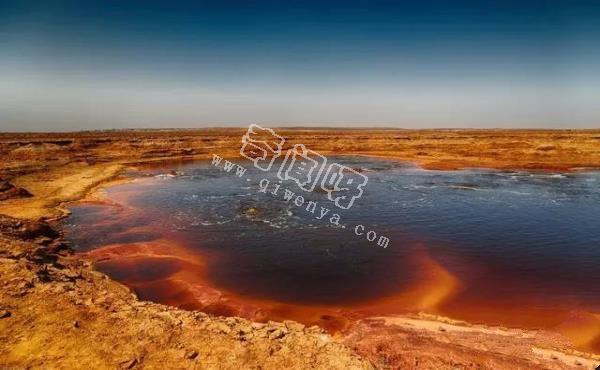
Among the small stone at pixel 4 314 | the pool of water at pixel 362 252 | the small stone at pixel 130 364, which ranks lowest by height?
the pool of water at pixel 362 252

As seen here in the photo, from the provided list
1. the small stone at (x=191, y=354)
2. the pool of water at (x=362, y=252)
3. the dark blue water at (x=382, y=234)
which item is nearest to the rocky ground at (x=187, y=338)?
the small stone at (x=191, y=354)

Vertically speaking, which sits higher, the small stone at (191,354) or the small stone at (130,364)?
the small stone at (130,364)

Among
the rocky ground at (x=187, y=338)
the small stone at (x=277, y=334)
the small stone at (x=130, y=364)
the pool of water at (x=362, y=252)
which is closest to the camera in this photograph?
the small stone at (x=130, y=364)

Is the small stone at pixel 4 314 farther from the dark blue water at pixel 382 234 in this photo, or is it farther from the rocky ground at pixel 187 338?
the dark blue water at pixel 382 234

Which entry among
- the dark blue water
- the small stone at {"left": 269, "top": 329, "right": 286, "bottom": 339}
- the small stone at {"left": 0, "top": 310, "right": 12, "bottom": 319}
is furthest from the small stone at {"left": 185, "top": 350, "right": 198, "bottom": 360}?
the dark blue water

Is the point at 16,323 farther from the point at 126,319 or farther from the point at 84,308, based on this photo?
the point at 126,319

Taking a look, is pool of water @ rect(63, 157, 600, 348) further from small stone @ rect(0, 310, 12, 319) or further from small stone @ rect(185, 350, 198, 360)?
small stone @ rect(0, 310, 12, 319)

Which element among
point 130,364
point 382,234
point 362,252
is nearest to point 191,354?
point 130,364

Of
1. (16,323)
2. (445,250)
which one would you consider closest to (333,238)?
(445,250)
